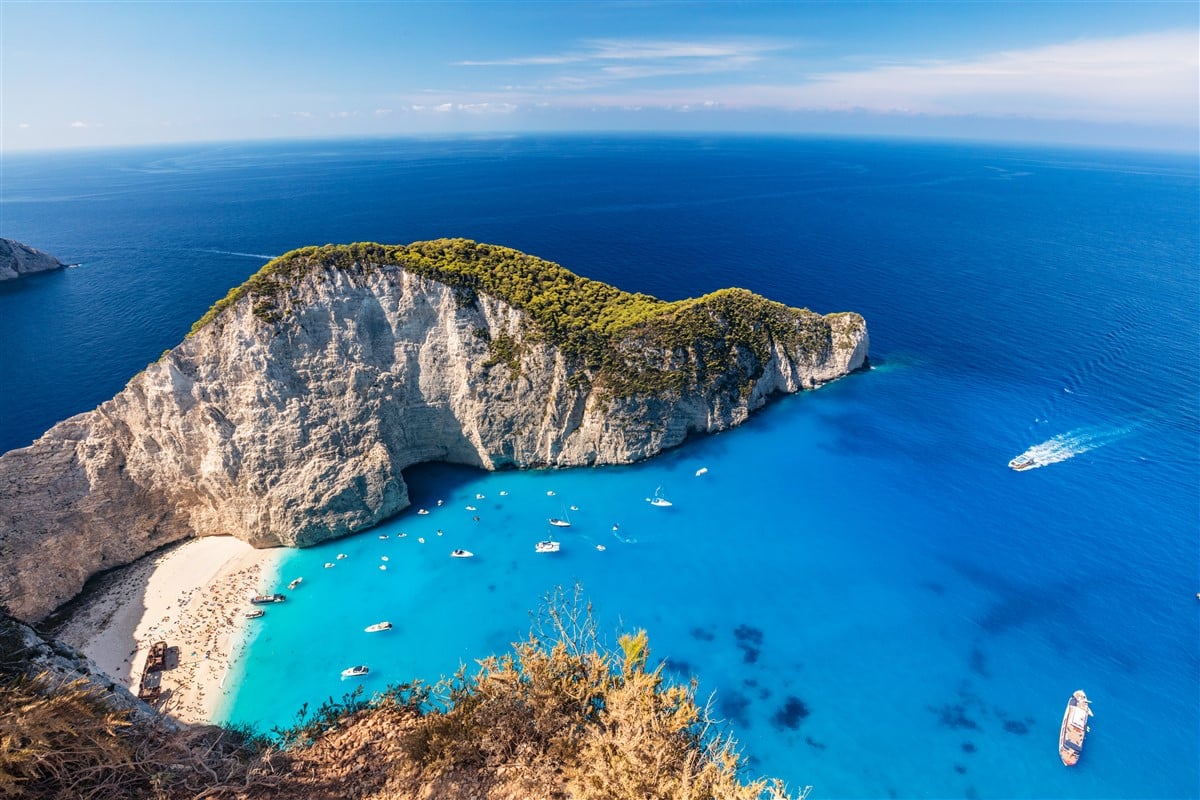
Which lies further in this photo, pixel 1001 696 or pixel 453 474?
pixel 453 474

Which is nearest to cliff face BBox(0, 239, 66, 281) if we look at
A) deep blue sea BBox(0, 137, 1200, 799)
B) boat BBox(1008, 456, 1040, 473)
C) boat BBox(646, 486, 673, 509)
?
deep blue sea BBox(0, 137, 1200, 799)

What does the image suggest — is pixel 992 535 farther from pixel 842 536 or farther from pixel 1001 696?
pixel 1001 696

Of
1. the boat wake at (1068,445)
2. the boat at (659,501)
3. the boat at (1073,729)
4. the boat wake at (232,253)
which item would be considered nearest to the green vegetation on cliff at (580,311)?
the boat at (659,501)

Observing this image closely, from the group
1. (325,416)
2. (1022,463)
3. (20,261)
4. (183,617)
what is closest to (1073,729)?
(1022,463)

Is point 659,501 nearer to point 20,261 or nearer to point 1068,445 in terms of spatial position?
point 1068,445

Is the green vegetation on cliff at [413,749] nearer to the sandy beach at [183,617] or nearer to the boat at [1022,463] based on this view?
the sandy beach at [183,617]

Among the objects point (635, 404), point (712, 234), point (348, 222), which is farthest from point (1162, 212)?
point (348, 222)

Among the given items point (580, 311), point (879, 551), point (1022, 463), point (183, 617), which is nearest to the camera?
point (183, 617)
